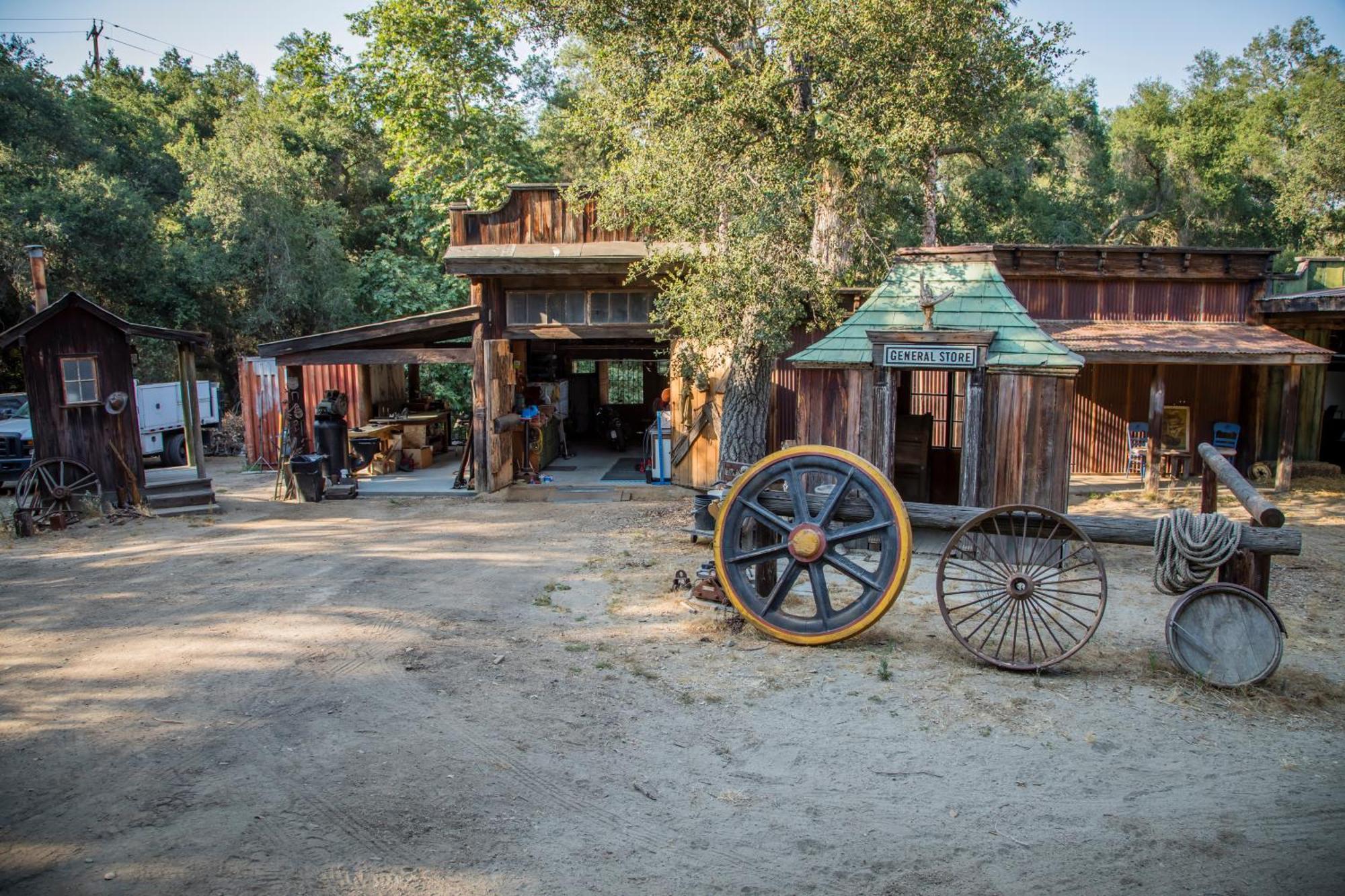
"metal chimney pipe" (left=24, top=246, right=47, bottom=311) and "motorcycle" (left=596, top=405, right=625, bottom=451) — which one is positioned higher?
"metal chimney pipe" (left=24, top=246, right=47, bottom=311)

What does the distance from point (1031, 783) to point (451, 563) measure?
6.72 m

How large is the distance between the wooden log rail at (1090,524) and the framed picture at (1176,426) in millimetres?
10456

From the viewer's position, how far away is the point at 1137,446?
16438 mm

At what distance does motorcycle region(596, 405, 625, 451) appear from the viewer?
20.5 m

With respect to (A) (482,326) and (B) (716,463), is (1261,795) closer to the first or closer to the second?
(B) (716,463)

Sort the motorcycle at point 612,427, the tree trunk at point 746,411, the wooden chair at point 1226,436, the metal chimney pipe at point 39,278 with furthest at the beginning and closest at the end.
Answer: the motorcycle at point 612,427, the wooden chair at point 1226,436, the metal chimney pipe at point 39,278, the tree trunk at point 746,411

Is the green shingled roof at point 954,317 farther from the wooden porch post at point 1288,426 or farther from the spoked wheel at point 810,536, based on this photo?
the wooden porch post at point 1288,426

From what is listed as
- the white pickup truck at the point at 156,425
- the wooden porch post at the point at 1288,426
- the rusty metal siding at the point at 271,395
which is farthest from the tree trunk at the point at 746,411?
the white pickup truck at the point at 156,425

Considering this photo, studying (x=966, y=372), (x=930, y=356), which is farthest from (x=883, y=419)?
(x=966, y=372)

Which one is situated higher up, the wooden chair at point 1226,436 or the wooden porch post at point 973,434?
the wooden porch post at point 973,434

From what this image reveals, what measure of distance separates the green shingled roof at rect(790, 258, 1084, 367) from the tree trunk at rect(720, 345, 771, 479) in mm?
1896

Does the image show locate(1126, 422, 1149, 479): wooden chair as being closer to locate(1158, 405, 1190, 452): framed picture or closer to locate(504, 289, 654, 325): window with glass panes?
locate(1158, 405, 1190, 452): framed picture

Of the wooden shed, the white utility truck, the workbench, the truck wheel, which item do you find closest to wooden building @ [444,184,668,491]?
the workbench

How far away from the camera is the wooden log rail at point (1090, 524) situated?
630cm
